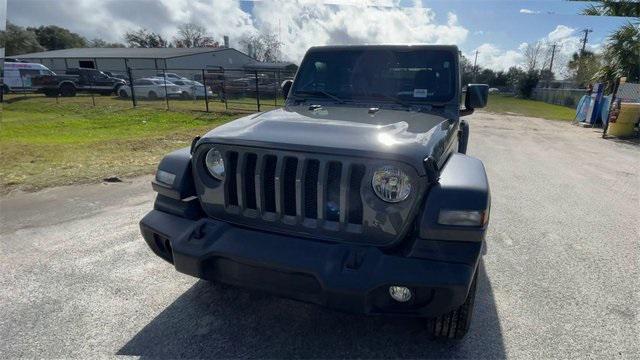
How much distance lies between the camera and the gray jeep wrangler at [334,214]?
200 cm

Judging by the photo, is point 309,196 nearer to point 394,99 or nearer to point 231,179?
point 231,179

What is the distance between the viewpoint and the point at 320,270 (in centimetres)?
200

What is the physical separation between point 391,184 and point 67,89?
90.0 ft

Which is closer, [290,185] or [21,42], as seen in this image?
[290,185]

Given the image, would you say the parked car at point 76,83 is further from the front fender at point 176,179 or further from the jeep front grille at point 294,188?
the jeep front grille at point 294,188

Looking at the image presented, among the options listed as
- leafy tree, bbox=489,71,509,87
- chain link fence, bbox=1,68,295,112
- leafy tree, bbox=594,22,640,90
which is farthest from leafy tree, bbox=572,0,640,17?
leafy tree, bbox=489,71,509,87

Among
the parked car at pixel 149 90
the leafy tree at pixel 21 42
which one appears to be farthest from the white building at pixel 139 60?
the parked car at pixel 149 90

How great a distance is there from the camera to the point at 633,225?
4625mm

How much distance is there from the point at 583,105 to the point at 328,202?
19.1 meters

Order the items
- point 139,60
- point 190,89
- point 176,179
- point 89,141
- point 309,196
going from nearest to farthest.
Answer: point 309,196 < point 176,179 < point 89,141 < point 190,89 < point 139,60

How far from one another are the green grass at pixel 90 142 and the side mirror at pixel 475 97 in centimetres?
514

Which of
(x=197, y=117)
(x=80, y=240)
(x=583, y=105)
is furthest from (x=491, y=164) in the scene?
(x=583, y=105)

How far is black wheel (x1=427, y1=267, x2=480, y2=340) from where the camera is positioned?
230 centimetres

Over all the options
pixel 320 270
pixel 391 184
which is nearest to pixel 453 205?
pixel 391 184
